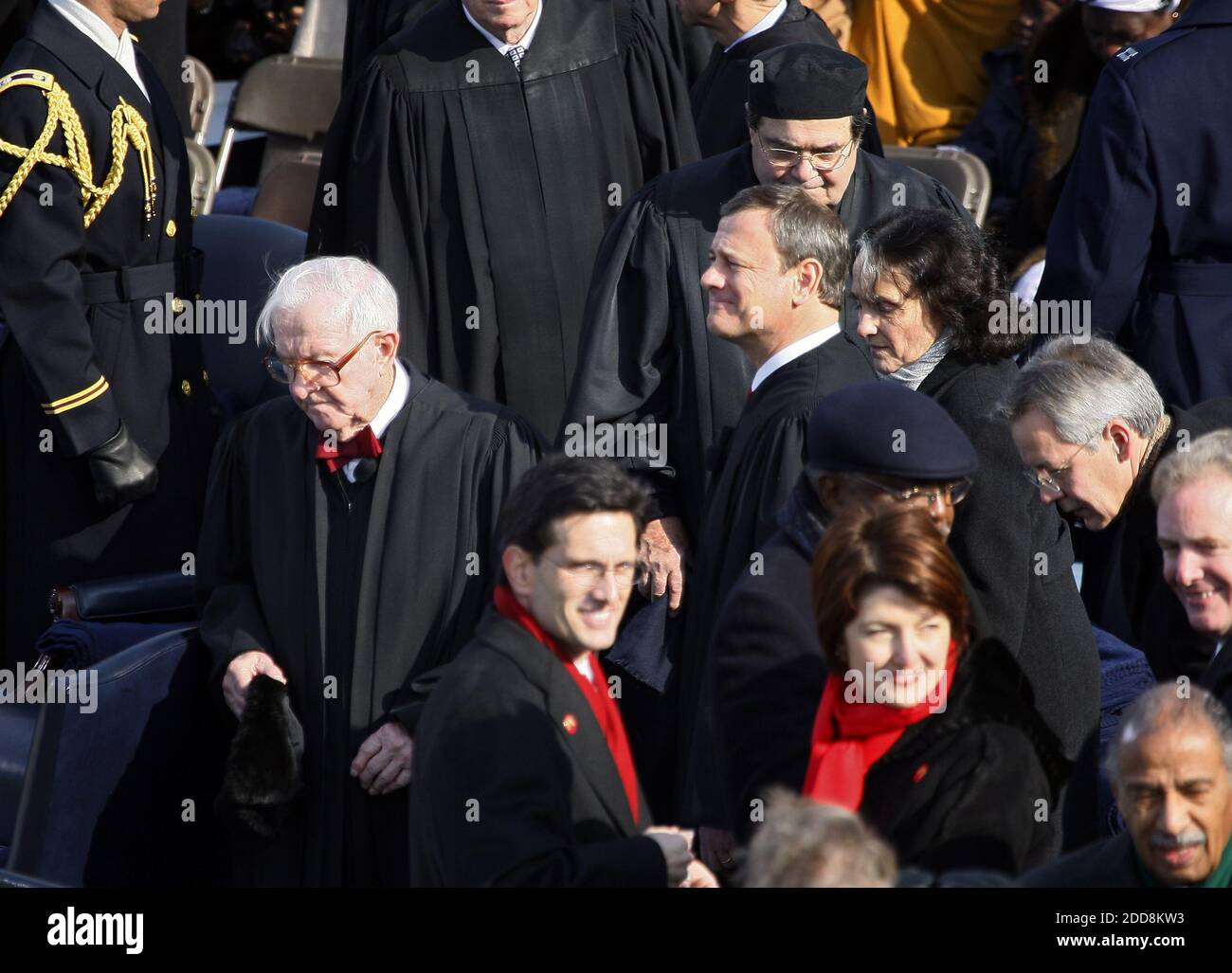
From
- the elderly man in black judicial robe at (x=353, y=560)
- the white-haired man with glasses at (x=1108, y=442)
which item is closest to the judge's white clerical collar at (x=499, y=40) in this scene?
the elderly man in black judicial robe at (x=353, y=560)

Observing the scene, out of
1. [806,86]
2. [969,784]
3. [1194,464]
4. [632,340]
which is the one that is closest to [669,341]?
[632,340]

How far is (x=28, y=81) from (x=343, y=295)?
1.44 m

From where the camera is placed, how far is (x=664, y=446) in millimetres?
4602

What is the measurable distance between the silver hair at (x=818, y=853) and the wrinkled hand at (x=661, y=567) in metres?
1.86

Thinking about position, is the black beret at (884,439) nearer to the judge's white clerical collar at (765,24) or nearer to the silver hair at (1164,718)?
the silver hair at (1164,718)

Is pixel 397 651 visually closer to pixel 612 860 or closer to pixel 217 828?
pixel 217 828

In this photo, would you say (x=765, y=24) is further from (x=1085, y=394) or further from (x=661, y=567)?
(x=1085, y=394)

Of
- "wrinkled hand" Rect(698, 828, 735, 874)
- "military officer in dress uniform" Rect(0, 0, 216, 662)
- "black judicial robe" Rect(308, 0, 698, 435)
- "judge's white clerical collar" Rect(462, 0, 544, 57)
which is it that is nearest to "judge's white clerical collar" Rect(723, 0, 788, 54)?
"black judicial robe" Rect(308, 0, 698, 435)

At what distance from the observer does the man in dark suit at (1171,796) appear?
2.68 meters

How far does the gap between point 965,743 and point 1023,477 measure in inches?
41.6

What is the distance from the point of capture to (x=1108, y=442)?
3.79 m

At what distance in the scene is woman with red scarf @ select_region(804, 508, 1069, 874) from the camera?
2.85 meters

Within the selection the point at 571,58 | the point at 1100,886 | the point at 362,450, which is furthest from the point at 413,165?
the point at 1100,886

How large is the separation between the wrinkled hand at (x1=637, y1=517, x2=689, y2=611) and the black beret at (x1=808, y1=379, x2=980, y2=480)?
1.14 m
